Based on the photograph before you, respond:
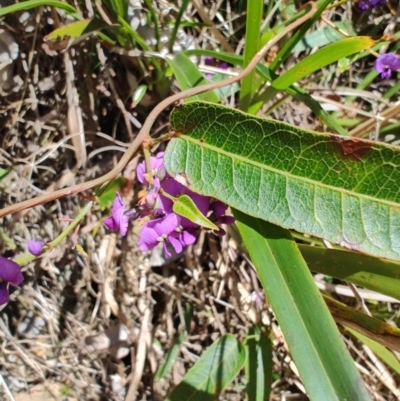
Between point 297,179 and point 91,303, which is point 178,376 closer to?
point 91,303

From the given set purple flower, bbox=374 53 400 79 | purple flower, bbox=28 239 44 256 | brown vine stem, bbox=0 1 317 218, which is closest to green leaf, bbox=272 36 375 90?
brown vine stem, bbox=0 1 317 218

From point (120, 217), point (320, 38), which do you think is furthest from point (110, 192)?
point (320, 38)

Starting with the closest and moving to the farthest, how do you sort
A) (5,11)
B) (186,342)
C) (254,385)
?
(5,11), (254,385), (186,342)

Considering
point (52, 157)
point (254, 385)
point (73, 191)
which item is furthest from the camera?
point (52, 157)

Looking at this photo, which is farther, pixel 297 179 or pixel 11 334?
pixel 11 334

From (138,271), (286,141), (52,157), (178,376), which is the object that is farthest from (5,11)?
(178,376)

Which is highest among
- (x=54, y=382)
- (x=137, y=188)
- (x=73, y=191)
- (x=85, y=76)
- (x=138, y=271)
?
(x=85, y=76)

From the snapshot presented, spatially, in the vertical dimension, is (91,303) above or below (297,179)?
below
